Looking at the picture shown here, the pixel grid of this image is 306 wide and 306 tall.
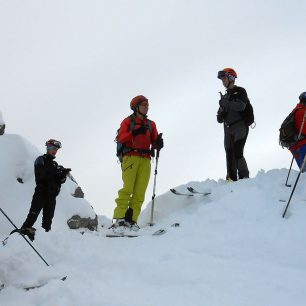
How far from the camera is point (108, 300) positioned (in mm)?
3557

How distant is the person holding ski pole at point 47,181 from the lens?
7.32 metres

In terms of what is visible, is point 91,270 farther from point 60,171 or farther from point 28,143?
point 28,143

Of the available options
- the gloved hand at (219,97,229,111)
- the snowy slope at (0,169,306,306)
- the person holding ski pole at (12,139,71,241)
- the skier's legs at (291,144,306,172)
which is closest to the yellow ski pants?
the snowy slope at (0,169,306,306)

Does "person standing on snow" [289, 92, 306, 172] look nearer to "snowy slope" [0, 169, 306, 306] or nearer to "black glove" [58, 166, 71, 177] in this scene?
"snowy slope" [0, 169, 306, 306]

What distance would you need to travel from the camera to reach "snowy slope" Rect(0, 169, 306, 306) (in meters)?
3.62

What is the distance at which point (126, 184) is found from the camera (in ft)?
25.4

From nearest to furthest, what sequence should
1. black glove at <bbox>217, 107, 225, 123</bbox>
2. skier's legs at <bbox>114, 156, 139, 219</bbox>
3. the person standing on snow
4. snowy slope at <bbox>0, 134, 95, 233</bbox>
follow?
the person standing on snow, skier's legs at <bbox>114, 156, 139, 219</bbox>, black glove at <bbox>217, 107, 225, 123</bbox>, snowy slope at <bbox>0, 134, 95, 233</bbox>

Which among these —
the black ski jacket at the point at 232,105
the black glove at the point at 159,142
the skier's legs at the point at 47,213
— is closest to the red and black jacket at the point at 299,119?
the black ski jacket at the point at 232,105

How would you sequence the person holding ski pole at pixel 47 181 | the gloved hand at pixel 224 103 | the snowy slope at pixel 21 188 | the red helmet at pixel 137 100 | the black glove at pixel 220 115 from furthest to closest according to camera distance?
the snowy slope at pixel 21 188 → the black glove at pixel 220 115 → the gloved hand at pixel 224 103 → the red helmet at pixel 137 100 → the person holding ski pole at pixel 47 181

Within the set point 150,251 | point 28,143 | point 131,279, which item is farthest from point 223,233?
point 28,143

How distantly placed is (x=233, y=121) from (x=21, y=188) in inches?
222

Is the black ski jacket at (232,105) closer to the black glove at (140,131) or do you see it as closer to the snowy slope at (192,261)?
the snowy slope at (192,261)

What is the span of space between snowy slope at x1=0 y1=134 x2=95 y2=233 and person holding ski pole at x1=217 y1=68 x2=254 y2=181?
4.48 m

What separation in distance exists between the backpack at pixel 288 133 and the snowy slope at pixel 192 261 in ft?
2.37
